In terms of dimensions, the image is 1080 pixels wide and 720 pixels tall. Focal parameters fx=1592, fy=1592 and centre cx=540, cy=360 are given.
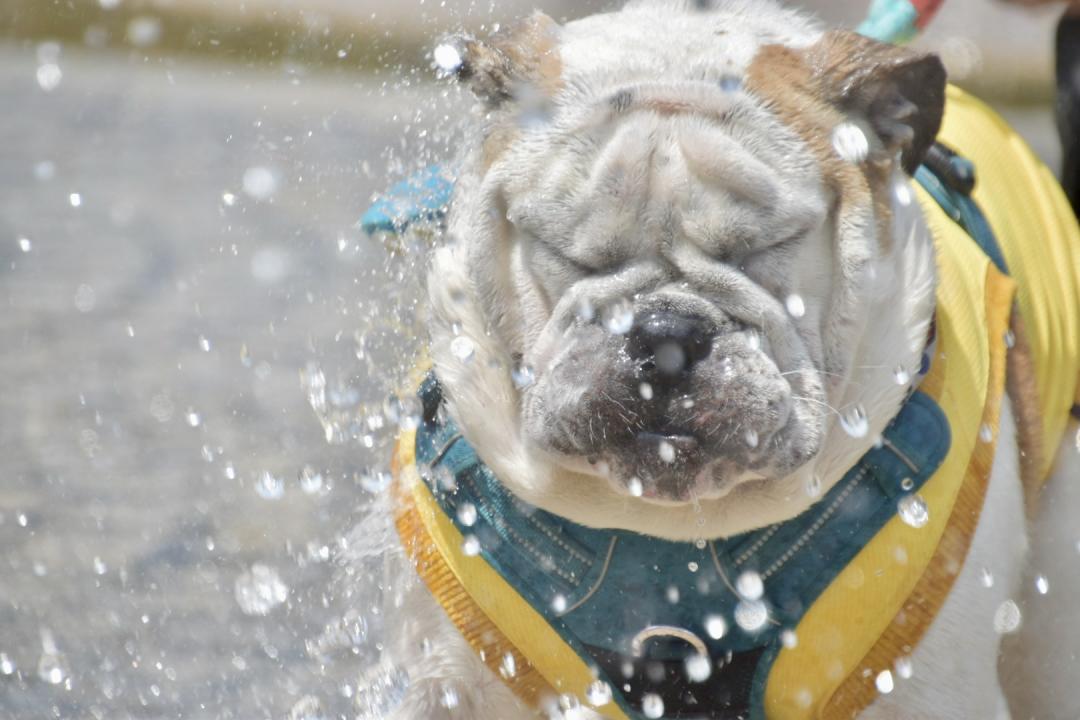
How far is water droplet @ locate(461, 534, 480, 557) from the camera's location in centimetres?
317

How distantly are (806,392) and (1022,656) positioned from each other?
1112 millimetres

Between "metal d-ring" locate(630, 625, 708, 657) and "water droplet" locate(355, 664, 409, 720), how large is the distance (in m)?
0.53

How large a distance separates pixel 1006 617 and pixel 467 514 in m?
1.09

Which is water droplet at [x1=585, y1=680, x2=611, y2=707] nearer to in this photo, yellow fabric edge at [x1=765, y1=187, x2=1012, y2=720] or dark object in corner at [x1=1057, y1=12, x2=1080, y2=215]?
yellow fabric edge at [x1=765, y1=187, x2=1012, y2=720]

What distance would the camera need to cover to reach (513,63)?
3.01 metres

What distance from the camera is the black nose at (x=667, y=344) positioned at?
2.66 m

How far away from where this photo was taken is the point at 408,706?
3295mm

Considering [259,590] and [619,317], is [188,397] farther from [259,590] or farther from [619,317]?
[619,317]

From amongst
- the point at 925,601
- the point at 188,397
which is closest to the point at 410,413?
the point at 925,601

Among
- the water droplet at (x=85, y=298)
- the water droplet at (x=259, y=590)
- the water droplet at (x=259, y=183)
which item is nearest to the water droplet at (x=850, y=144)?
the water droplet at (x=259, y=590)

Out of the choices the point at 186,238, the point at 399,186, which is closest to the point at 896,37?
the point at 399,186

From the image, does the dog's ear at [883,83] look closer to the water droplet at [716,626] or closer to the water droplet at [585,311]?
the water droplet at [585,311]

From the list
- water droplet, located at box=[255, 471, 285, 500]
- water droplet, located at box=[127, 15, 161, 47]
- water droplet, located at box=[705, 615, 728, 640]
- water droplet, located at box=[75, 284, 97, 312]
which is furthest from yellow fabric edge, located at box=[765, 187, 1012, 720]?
water droplet, located at box=[127, 15, 161, 47]

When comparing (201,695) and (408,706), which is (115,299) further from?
(408,706)
